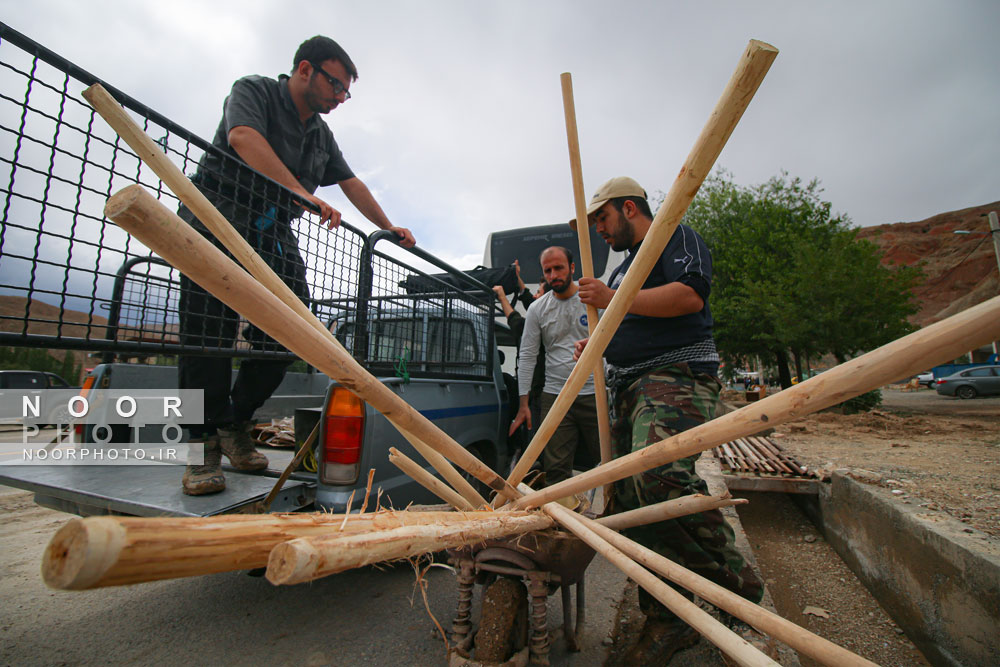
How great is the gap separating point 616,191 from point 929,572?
8.31ft

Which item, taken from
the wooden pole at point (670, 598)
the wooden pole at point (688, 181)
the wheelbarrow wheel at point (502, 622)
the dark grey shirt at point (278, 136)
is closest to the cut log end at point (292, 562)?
the wooden pole at point (670, 598)

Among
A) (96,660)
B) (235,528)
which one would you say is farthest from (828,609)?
(96,660)

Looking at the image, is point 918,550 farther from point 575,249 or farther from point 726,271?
point 726,271

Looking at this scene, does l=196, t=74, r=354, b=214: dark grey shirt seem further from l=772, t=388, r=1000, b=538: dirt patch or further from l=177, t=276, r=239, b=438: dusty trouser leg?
l=772, t=388, r=1000, b=538: dirt patch

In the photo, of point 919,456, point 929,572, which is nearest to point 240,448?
point 929,572

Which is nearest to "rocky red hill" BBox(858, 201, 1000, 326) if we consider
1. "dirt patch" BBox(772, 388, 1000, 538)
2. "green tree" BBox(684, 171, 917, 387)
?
"green tree" BBox(684, 171, 917, 387)

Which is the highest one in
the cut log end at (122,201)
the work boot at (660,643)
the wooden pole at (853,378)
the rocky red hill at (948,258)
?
the rocky red hill at (948,258)

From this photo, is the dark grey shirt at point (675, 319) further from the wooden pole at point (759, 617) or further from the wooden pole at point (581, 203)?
the wooden pole at point (759, 617)

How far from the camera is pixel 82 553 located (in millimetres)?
516

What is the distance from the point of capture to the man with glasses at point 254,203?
232cm

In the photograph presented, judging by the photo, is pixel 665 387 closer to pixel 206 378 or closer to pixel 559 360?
pixel 559 360

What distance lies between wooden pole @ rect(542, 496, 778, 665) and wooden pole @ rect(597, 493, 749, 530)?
0.20m

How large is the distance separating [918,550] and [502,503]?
2.33 metres

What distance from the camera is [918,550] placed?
7.93 ft
